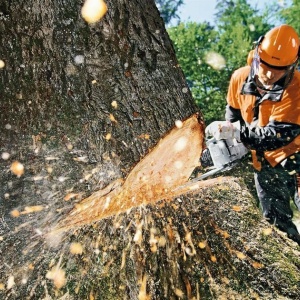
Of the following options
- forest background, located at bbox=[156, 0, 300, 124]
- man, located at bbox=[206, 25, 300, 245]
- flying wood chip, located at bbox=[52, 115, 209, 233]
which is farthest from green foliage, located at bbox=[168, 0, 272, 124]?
flying wood chip, located at bbox=[52, 115, 209, 233]

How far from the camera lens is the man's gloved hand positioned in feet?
9.66

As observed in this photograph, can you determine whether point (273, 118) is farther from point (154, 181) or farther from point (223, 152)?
point (154, 181)

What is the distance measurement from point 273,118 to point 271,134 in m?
0.17

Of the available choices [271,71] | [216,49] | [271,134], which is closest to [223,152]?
[271,134]

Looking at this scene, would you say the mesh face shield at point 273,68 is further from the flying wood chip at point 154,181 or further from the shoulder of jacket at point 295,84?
the flying wood chip at point 154,181

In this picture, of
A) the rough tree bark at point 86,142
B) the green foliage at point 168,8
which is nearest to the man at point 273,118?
the rough tree bark at point 86,142

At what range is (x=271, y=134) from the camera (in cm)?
300

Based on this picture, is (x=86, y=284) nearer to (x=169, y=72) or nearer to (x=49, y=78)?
(x=49, y=78)

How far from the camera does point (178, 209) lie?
2176 mm

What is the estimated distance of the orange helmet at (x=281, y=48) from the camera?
291cm

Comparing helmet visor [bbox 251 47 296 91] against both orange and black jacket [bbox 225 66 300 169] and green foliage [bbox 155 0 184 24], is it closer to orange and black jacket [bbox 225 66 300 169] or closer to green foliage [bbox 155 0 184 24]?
orange and black jacket [bbox 225 66 300 169]

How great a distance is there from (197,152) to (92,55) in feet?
3.49

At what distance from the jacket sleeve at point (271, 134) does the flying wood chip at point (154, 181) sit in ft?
2.29

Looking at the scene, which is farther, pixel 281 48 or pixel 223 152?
pixel 223 152
